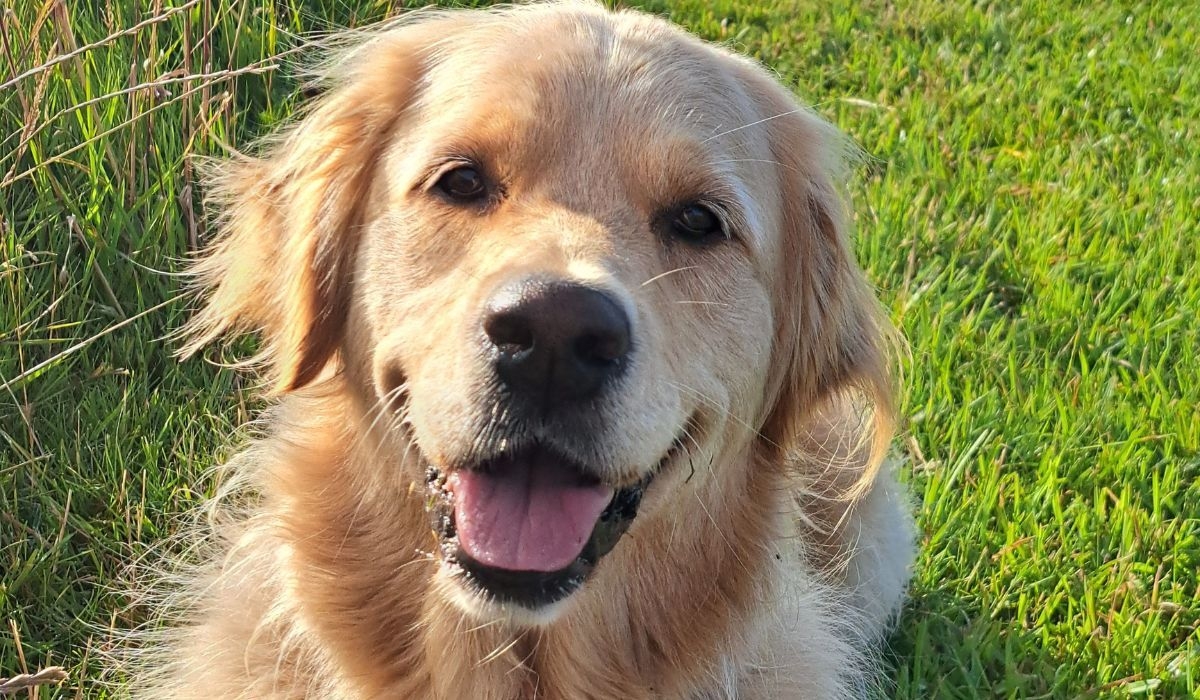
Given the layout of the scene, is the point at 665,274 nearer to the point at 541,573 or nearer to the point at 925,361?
the point at 541,573

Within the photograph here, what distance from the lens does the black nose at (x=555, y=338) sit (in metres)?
2.18

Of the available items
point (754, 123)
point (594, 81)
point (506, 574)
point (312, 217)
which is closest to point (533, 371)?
point (506, 574)

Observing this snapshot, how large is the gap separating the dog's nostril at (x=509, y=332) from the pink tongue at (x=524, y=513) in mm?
302

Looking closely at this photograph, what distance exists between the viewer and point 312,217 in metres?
2.96

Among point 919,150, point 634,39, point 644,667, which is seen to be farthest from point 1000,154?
point 644,667

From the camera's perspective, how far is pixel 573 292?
2193 mm

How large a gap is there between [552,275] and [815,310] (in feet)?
3.77

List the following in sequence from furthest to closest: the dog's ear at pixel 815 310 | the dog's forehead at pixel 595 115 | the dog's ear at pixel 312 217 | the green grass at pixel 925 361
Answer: the green grass at pixel 925 361 < the dog's ear at pixel 815 310 < the dog's ear at pixel 312 217 < the dog's forehead at pixel 595 115

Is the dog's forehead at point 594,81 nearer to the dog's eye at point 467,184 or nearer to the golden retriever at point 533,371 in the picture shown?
the golden retriever at point 533,371

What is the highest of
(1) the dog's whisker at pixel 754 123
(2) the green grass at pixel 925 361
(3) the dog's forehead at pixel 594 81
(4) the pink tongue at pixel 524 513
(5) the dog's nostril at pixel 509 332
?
(3) the dog's forehead at pixel 594 81

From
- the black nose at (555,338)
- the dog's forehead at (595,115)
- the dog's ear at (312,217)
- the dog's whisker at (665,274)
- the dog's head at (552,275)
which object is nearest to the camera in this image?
the black nose at (555,338)

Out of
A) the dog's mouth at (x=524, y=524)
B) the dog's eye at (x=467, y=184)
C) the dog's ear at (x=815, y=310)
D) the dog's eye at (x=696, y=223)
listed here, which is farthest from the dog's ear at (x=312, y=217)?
the dog's ear at (x=815, y=310)

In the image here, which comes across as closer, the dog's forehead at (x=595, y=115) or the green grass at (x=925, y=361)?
the dog's forehead at (x=595, y=115)

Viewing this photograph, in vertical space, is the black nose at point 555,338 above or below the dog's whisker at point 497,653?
above
